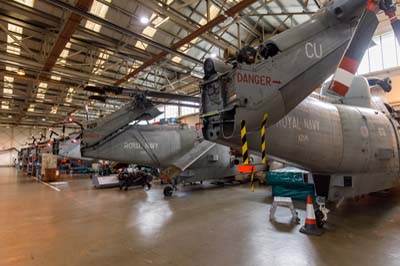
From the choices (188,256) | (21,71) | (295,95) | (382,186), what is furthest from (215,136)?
(21,71)

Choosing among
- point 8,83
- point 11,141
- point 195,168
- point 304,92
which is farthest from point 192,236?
point 11,141

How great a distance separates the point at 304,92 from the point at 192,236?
275 centimetres

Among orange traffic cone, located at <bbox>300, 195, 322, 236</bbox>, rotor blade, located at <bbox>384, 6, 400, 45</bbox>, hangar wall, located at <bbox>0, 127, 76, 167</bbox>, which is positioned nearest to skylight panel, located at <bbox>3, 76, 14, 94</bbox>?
orange traffic cone, located at <bbox>300, 195, 322, 236</bbox>

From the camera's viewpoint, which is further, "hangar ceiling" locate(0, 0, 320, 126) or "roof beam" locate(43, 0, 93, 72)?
"hangar ceiling" locate(0, 0, 320, 126)

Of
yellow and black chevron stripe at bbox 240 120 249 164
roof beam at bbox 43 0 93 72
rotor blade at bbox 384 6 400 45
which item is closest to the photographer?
yellow and black chevron stripe at bbox 240 120 249 164

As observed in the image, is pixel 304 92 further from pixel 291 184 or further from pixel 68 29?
pixel 68 29

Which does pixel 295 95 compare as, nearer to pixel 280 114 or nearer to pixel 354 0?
pixel 280 114

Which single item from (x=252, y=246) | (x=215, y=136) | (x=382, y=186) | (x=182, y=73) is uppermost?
(x=182, y=73)

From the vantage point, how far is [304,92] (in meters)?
2.89

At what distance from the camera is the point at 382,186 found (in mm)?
4551

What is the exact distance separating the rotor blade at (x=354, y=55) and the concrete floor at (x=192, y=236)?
2.08 meters

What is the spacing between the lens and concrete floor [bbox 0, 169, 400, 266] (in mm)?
2809

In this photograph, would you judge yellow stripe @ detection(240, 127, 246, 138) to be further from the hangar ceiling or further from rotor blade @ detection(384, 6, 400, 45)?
the hangar ceiling

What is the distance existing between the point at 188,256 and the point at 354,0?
→ 153 inches
